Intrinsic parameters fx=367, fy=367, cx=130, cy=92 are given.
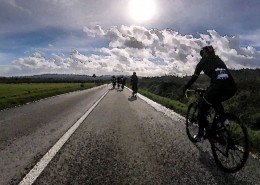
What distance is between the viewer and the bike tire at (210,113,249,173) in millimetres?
5582

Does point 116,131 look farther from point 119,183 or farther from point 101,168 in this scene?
point 119,183

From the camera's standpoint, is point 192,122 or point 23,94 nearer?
point 192,122

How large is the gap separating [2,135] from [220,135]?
5.77 meters

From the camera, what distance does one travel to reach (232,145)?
19.2ft

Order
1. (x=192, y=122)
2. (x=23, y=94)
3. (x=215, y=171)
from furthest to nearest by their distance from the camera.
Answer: (x=23, y=94)
(x=192, y=122)
(x=215, y=171)

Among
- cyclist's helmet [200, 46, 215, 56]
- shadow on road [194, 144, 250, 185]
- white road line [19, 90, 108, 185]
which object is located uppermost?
cyclist's helmet [200, 46, 215, 56]

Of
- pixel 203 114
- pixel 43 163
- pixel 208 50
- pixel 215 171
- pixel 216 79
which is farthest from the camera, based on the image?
pixel 203 114

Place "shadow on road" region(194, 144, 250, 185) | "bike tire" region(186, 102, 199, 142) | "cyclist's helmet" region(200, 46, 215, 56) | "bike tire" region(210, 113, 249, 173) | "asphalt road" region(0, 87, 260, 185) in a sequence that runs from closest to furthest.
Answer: "shadow on road" region(194, 144, 250, 185) < "asphalt road" region(0, 87, 260, 185) < "bike tire" region(210, 113, 249, 173) < "cyclist's helmet" region(200, 46, 215, 56) < "bike tire" region(186, 102, 199, 142)

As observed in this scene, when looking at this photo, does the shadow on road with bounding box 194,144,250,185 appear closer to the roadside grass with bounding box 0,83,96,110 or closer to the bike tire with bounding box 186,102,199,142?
the bike tire with bounding box 186,102,199,142

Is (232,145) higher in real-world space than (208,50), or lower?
lower

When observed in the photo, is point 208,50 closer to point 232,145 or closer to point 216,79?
point 216,79

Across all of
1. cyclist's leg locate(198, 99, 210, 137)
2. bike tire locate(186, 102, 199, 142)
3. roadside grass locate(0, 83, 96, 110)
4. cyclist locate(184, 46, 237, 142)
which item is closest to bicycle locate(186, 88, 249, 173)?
cyclist locate(184, 46, 237, 142)

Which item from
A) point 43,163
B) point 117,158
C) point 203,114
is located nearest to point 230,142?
point 203,114

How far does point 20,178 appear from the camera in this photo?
5.23 metres
